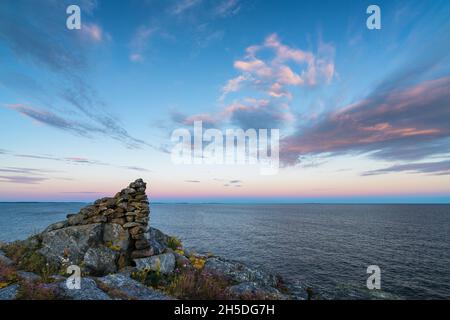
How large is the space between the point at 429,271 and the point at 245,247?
29.7m

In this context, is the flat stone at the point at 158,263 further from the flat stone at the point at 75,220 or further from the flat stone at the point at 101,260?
the flat stone at the point at 75,220

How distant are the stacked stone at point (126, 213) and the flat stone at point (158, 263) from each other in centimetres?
Result: 116

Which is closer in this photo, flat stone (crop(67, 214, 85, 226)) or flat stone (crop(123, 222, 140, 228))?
flat stone (crop(123, 222, 140, 228))

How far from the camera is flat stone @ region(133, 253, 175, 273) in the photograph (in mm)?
14195

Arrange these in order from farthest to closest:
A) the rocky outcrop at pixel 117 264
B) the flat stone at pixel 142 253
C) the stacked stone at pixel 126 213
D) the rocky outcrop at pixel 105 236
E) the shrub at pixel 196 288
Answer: the stacked stone at pixel 126 213, the flat stone at pixel 142 253, the rocky outcrop at pixel 105 236, the shrub at pixel 196 288, the rocky outcrop at pixel 117 264

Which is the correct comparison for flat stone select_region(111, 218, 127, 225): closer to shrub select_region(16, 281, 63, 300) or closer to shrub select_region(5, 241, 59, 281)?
shrub select_region(5, 241, 59, 281)

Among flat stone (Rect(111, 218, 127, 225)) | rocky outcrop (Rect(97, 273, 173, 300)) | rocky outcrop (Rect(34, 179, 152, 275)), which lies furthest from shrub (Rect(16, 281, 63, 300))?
flat stone (Rect(111, 218, 127, 225))

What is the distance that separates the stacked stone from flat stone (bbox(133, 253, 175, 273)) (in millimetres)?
1158

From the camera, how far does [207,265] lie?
57.9 feet

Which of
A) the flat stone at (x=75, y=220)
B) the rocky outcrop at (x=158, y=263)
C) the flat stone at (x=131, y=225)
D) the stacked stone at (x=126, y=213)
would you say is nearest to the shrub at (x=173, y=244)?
the stacked stone at (x=126, y=213)

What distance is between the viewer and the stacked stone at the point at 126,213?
1592 centimetres

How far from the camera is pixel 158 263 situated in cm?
1458

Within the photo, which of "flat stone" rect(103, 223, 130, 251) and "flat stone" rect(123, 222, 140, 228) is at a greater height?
"flat stone" rect(123, 222, 140, 228)
